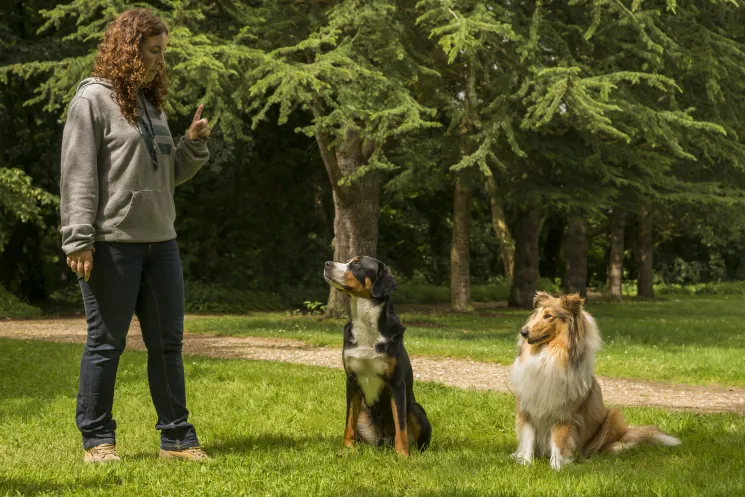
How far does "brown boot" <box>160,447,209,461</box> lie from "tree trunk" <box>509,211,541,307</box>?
67.5 feet

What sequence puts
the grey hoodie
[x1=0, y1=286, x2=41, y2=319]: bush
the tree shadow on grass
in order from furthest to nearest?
[x1=0, y1=286, x2=41, y2=319]: bush < the grey hoodie < the tree shadow on grass

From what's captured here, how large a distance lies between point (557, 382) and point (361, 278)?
4.41ft

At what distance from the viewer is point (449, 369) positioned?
39.8ft

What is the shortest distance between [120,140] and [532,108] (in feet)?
36.5

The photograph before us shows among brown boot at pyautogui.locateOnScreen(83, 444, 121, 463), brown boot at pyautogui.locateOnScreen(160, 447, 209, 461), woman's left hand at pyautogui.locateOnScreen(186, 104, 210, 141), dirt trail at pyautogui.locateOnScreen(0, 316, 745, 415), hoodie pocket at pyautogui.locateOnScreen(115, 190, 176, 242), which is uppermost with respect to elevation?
woman's left hand at pyautogui.locateOnScreen(186, 104, 210, 141)

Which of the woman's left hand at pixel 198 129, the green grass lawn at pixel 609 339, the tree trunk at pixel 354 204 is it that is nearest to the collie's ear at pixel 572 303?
the woman's left hand at pixel 198 129

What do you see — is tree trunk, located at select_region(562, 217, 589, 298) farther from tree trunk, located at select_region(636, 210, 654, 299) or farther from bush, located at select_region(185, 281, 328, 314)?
bush, located at select_region(185, 281, 328, 314)

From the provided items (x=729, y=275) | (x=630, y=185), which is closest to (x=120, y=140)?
(x=630, y=185)

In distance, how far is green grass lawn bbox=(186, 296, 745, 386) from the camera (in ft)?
39.6

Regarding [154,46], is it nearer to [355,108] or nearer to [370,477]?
[370,477]

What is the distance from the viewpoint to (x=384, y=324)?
586 centimetres

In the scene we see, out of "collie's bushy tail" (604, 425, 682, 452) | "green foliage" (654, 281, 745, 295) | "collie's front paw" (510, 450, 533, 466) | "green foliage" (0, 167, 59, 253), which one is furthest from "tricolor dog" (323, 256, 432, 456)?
"green foliage" (654, 281, 745, 295)

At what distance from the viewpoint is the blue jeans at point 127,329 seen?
5.44 metres

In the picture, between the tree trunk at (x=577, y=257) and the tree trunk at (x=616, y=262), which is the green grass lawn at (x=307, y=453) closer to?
the tree trunk at (x=577, y=257)
